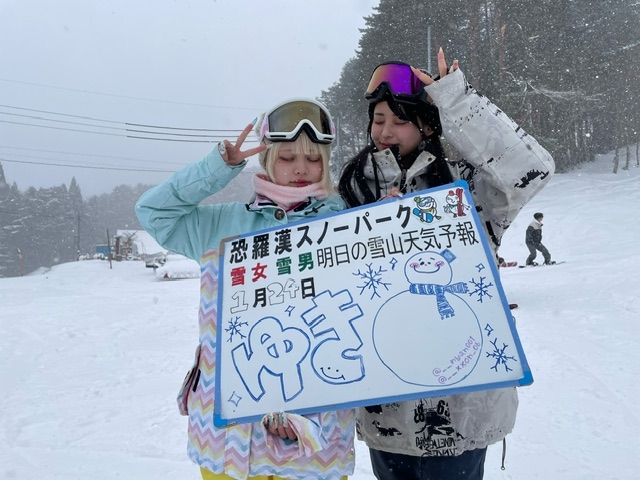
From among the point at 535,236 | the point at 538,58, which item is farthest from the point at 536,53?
the point at 535,236

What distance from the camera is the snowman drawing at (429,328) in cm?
162

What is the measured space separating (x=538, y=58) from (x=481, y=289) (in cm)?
3243

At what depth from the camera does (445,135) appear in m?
1.92

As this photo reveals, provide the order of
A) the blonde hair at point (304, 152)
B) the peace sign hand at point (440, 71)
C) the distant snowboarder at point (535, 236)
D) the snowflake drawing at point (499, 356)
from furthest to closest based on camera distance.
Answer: the distant snowboarder at point (535, 236)
the blonde hair at point (304, 152)
the peace sign hand at point (440, 71)
the snowflake drawing at point (499, 356)

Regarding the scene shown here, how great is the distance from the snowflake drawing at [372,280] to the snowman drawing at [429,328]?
0.06 m

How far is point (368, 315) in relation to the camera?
1727 mm

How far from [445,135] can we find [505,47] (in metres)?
31.5

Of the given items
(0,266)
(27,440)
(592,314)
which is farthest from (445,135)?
(0,266)

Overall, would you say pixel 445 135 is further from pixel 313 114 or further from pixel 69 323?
pixel 69 323

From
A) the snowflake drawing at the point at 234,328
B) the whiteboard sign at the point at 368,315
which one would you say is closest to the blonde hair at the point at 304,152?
the whiteboard sign at the point at 368,315

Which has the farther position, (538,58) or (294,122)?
(538,58)

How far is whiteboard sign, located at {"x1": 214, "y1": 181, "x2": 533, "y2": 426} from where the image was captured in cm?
163

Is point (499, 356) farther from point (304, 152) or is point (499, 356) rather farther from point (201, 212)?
point (201, 212)

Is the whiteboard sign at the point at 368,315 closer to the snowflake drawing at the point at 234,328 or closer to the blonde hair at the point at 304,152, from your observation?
the snowflake drawing at the point at 234,328
